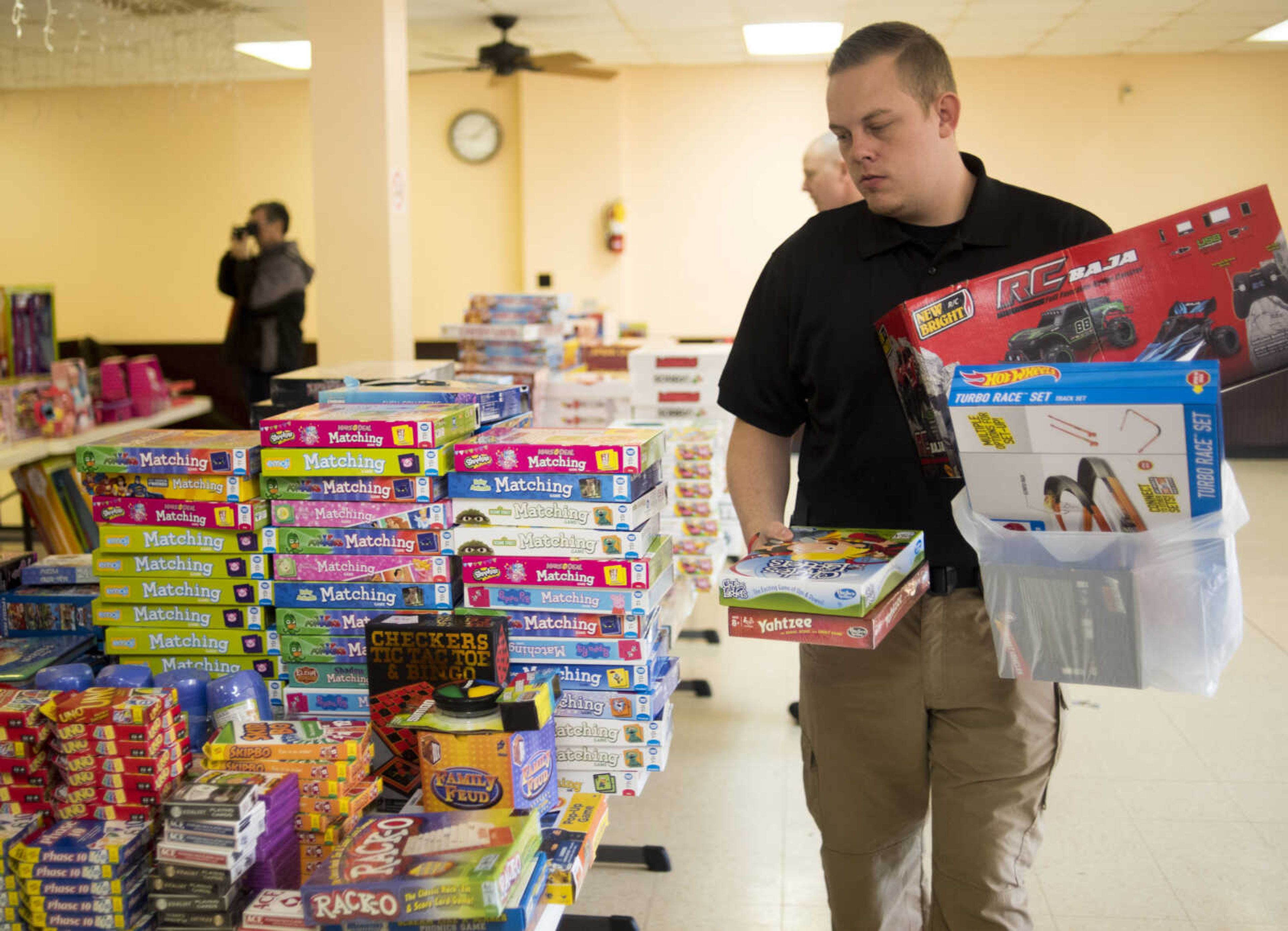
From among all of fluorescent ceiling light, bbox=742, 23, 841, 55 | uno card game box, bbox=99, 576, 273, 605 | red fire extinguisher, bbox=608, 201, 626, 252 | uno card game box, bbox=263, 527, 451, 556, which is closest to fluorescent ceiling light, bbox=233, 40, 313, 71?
red fire extinguisher, bbox=608, 201, 626, 252

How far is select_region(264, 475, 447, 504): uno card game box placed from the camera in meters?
2.07

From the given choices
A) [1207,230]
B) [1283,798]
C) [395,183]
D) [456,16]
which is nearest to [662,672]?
[1207,230]

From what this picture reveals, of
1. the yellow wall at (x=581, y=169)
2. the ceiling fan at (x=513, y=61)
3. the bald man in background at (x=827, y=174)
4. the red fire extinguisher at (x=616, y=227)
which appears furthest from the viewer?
the red fire extinguisher at (x=616, y=227)

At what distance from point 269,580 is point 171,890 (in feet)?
2.41

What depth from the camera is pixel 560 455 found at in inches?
79.4

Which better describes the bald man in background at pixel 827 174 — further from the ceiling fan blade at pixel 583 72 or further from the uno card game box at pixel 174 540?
the ceiling fan blade at pixel 583 72

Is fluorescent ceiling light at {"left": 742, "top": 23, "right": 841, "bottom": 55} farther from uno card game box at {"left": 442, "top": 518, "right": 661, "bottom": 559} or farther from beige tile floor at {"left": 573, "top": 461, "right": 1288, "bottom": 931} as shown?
uno card game box at {"left": 442, "top": 518, "right": 661, "bottom": 559}

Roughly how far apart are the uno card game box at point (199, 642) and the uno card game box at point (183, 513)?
0.21 m

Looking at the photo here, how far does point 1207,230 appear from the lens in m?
1.53

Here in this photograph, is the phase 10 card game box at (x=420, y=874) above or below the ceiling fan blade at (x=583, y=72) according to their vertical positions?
below

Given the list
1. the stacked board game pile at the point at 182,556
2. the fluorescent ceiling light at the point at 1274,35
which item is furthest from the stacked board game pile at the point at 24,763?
the fluorescent ceiling light at the point at 1274,35

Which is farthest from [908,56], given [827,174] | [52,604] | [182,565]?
[827,174]

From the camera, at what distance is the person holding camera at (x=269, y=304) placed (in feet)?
20.1

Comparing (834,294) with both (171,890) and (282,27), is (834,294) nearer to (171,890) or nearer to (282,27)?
(171,890)
